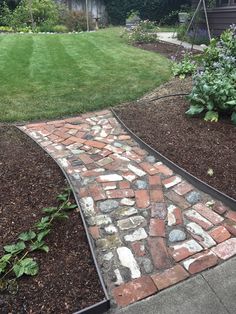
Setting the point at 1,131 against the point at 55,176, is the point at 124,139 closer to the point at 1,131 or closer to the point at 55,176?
the point at 55,176

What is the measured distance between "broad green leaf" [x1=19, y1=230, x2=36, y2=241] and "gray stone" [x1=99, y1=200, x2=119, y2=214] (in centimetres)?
72

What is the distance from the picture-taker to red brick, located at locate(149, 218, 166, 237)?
2984mm

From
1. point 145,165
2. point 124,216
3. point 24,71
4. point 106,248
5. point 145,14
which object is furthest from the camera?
point 145,14

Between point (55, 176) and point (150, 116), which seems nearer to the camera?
point (55, 176)

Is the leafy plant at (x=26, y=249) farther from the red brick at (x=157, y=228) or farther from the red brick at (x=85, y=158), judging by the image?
the red brick at (x=85, y=158)

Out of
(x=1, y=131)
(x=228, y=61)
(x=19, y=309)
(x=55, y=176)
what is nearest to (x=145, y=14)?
(x=228, y=61)

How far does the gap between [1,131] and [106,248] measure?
2733mm

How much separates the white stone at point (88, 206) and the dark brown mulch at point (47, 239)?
0.45 feet

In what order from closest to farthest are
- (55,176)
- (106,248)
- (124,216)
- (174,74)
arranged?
(106,248)
(124,216)
(55,176)
(174,74)

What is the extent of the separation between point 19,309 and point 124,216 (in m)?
1.25

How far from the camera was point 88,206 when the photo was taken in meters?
3.36

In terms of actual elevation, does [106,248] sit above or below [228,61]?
below

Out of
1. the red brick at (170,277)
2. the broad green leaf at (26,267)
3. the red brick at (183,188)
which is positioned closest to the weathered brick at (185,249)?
the red brick at (170,277)

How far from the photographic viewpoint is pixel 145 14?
16391 millimetres
